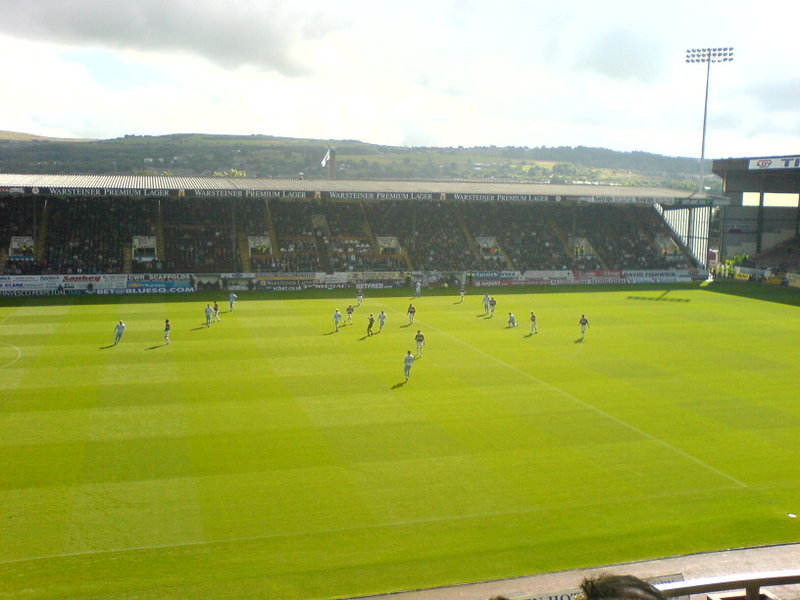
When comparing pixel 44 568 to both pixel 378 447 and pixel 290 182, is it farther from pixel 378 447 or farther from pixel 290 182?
pixel 290 182

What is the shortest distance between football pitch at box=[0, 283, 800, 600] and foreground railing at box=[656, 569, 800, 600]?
11136mm

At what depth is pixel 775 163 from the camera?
68.2m

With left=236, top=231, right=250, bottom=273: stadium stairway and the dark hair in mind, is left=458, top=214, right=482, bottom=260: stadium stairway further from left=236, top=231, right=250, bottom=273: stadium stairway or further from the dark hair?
the dark hair

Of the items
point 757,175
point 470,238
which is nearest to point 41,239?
point 470,238

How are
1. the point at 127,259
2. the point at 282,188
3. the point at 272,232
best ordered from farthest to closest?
1. the point at 272,232
2. the point at 282,188
3. the point at 127,259

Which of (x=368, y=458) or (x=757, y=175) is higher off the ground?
(x=757, y=175)

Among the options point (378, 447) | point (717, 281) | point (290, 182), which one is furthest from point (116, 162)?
point (378, 447)

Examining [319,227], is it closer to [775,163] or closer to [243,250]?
[243,250]

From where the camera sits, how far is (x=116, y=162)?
151875mm

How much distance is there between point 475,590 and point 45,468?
12.2 m

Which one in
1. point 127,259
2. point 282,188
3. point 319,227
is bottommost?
point 127,259

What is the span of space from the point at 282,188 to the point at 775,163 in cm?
4444

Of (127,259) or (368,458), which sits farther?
(127,259)

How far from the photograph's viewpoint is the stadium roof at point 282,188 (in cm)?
5700
